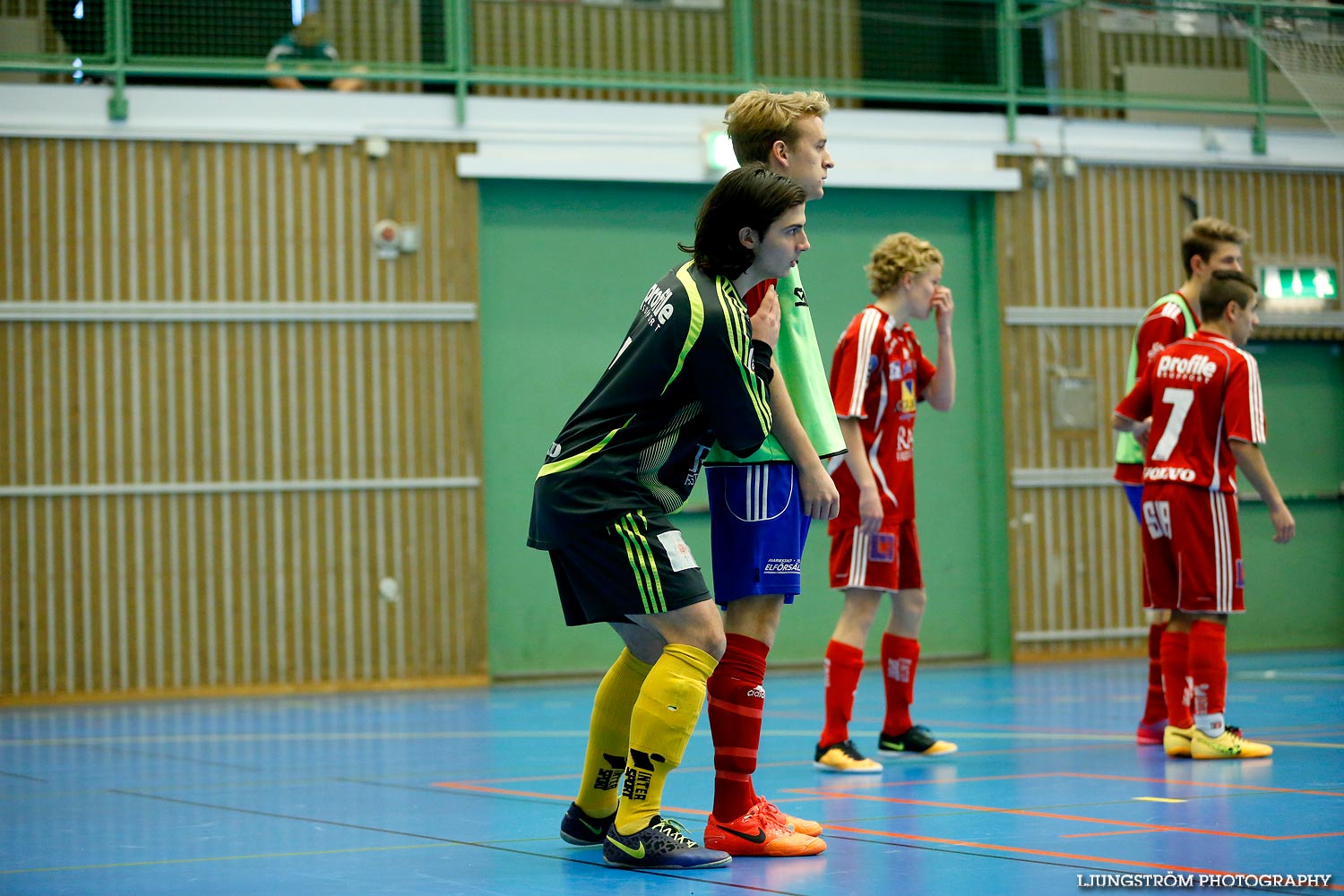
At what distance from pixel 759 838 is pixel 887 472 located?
253 centimetres

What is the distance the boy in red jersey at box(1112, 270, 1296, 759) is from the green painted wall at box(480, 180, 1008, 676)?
6.38m

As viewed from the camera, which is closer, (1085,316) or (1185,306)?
(1185,306)

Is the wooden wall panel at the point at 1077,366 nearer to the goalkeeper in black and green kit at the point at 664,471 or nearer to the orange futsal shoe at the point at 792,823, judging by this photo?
the orange futsal shoe at the point at 792,823

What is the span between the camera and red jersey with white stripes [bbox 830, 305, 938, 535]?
5926mm

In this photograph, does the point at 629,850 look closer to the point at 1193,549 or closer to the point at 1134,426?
the point at 1193,549

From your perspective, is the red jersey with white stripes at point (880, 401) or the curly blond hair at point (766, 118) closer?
the curly blond hair at point (766, 118)

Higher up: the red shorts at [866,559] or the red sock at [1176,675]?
the red shorts at [866,559]

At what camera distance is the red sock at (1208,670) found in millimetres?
5551

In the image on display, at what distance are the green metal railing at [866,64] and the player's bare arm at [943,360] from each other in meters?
6.48

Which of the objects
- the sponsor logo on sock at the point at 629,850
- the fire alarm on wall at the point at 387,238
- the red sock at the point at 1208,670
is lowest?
the sponsor logo on sock at the point at 629,850

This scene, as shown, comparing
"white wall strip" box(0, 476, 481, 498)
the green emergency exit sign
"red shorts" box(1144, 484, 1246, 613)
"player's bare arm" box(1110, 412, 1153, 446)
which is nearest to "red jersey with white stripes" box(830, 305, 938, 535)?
"player's bare arm" box(1110, 412, 1153, 446)

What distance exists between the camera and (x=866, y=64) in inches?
529

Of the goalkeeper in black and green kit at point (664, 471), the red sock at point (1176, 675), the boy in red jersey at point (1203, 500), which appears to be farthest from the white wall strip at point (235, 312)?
the goalkeeper in black and green kit at point (664, 471)

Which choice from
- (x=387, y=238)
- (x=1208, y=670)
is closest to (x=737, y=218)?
(x=1208, y=670)
